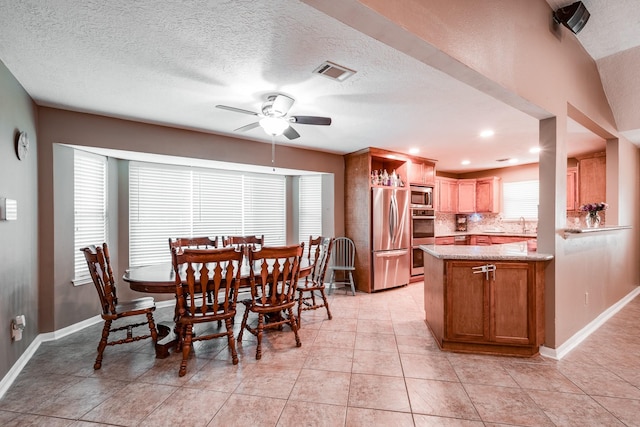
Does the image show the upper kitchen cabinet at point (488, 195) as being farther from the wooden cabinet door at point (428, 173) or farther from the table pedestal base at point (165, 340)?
the table pedestal base at point (165, 340)

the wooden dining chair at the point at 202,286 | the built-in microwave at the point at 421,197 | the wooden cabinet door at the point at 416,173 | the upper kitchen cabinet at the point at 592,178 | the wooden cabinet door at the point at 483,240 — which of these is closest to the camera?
the wooden dining chair at the point at 202,286

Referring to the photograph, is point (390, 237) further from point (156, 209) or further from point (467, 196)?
point (156, 209)

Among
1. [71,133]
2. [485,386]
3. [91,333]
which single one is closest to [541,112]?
[485,386]

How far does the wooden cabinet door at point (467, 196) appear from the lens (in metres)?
6.77

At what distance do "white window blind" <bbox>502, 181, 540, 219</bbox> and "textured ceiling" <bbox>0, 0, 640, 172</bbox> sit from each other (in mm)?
2668

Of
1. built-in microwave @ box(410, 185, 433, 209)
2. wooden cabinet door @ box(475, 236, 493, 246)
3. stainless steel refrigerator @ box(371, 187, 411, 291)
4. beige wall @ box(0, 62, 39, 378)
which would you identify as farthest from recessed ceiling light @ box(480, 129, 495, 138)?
beige wall @ box(0, 62, 39, 378)

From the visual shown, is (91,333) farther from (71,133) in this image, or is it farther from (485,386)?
(485,386)

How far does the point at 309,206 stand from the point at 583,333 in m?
4.03

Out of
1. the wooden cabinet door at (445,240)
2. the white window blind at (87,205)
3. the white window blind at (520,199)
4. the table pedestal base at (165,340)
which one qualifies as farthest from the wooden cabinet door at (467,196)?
the white window blind at (87,205)

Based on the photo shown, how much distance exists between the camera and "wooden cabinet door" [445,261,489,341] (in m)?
2.62

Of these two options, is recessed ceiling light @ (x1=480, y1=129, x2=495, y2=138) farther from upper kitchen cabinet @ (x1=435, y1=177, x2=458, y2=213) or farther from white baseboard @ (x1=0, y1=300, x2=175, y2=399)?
white baseboard @ (x1=0, y1=300, x2=175, y2=399)

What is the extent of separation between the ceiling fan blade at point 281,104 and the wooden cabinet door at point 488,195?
5.68 metres

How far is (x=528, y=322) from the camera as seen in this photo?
2555 millimetres

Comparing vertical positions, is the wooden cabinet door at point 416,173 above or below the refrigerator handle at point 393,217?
above
